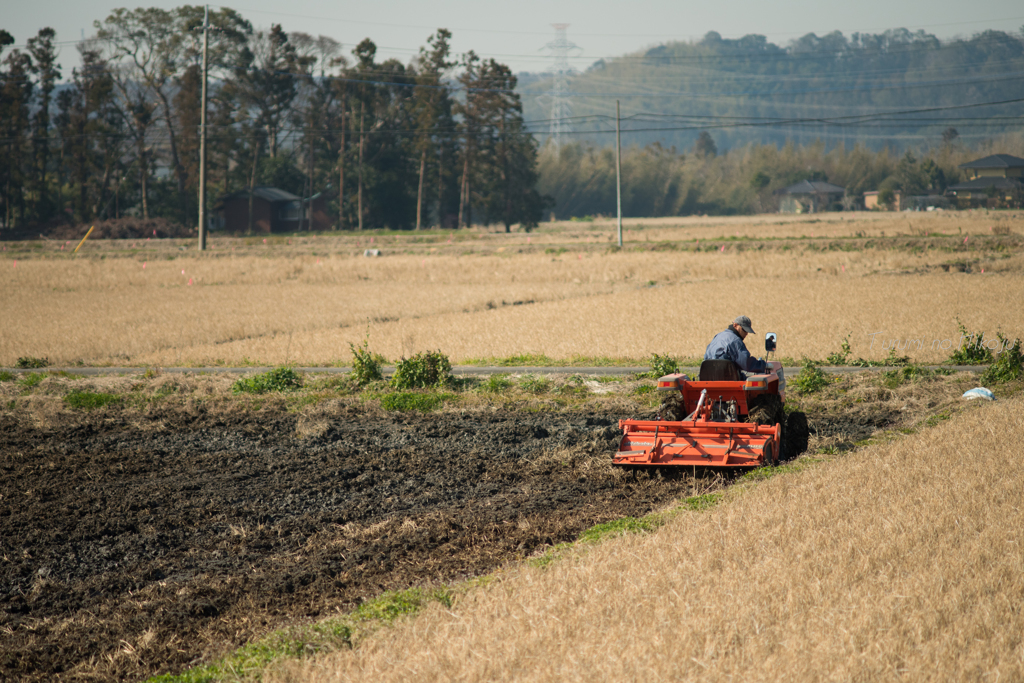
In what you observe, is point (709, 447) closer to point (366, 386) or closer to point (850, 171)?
point (366, 386)

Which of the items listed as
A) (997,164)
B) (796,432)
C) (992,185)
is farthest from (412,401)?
(997,164)

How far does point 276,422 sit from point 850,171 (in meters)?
114

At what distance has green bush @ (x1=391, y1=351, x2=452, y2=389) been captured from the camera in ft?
46.5

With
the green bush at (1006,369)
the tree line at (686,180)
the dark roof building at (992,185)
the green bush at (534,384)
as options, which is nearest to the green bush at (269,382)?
the green bush at (534,384)

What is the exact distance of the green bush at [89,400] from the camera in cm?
1339

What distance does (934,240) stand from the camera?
3756 cm

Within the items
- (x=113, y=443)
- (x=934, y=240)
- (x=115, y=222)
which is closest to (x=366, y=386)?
(x=113, y=443)

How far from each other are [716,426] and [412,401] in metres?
5.64

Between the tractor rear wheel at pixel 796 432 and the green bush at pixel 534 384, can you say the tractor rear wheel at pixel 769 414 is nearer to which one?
the tractor rear wheel at pixel 796 432

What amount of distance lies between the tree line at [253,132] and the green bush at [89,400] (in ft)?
201

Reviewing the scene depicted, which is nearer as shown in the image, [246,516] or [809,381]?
[246,516]

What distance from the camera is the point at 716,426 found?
29.8 feet

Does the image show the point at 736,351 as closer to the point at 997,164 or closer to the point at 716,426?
the point at 716,426

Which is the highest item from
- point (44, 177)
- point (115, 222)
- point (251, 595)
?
point (44, 177)
